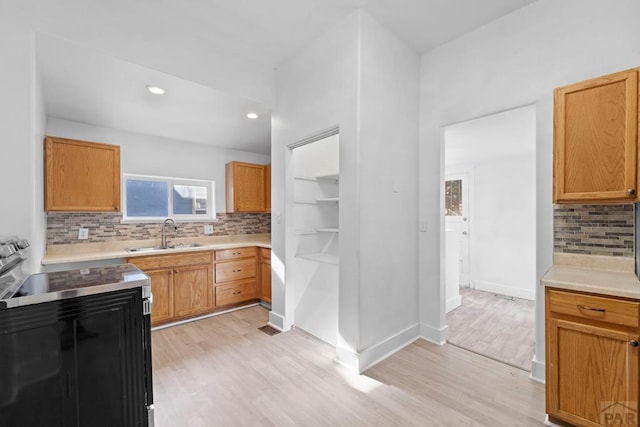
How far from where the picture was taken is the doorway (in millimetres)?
3043

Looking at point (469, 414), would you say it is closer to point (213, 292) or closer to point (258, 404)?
point (258, 404)

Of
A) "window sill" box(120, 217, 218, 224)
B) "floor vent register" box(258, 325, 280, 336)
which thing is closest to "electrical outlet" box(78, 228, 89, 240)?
"window sill" box(120, 217, 218, 224)

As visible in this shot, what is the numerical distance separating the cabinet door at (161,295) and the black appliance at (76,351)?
1731 millimetres

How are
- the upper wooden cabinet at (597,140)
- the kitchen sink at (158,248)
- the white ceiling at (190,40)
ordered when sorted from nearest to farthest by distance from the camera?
the upper wooden cabinet at (597,140) → the white ceiling at (190,40) → the kitchen sink at (158,248)

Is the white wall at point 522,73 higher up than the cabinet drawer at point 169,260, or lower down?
higher up

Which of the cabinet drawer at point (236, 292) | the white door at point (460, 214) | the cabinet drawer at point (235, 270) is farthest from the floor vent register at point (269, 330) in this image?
the white door at point (460, 214)

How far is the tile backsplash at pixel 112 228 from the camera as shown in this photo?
322 cm

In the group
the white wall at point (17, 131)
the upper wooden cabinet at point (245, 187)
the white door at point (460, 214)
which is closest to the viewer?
the white wall at point (17, 131)

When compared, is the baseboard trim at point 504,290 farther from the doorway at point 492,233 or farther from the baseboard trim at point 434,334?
the baseboard trim at point 434,334

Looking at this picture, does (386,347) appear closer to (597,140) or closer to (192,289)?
(597,140)

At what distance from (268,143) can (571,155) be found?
3.70m

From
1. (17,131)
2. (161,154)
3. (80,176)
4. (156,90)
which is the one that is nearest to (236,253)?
(161,154)

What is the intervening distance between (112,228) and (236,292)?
5.77 feet

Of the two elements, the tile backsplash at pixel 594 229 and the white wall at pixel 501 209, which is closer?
the tile backsplash at pixel 594 229
